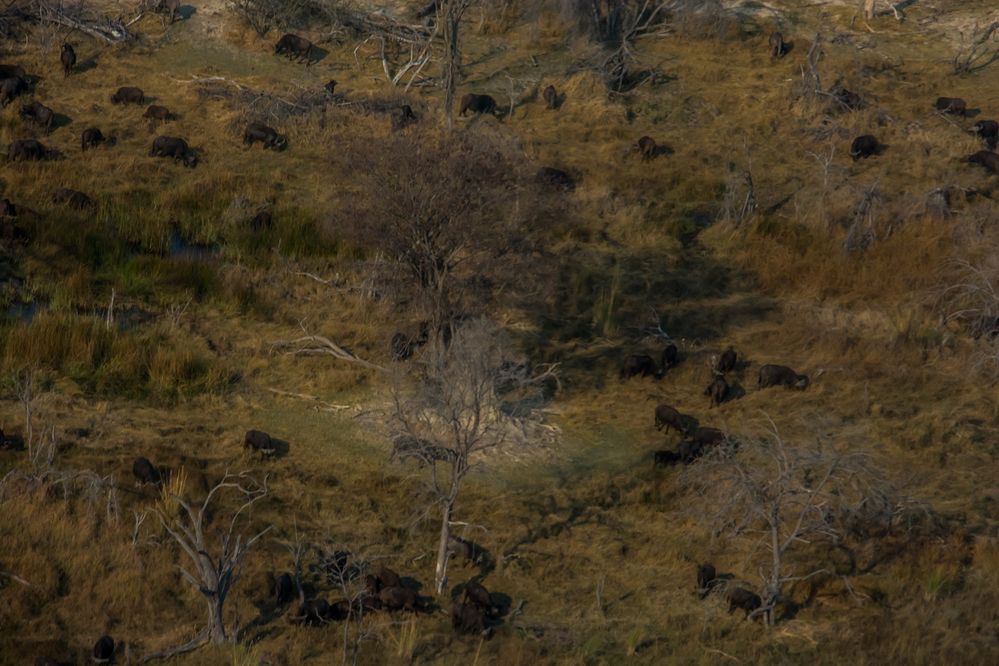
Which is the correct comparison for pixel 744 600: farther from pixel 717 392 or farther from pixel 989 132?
pixel 989 132

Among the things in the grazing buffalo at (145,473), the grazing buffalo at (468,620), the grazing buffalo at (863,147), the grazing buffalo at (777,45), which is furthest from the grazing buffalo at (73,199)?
the grazing buffalo at (777,45)

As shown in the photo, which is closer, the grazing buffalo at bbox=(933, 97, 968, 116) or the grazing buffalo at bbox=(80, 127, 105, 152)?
the grazing buffalo at bbox=(80, 127, 105, 152)

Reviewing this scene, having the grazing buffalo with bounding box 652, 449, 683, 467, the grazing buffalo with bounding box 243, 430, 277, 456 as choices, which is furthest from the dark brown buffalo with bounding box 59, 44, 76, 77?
the grazing buffalo with bounding box 652, 449, 683, 467

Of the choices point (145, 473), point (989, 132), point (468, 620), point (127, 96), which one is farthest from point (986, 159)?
point (145, 473)

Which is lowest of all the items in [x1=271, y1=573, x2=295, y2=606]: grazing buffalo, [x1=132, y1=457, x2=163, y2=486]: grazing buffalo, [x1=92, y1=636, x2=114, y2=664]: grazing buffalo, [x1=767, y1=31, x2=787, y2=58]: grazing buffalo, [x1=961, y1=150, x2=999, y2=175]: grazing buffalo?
[x1=132, y1=457, x2=163, y2=486]: grazing buffalo

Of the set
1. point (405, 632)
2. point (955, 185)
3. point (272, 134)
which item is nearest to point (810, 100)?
point (955, 185)

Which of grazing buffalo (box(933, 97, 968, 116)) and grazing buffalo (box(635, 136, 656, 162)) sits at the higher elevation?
grazing buffalo (box(933, 97, 968, 116))

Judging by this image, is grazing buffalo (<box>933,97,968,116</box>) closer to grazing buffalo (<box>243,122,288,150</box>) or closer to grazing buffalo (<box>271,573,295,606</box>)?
grazing buffalo (<box>243,122,288,150</box>)
